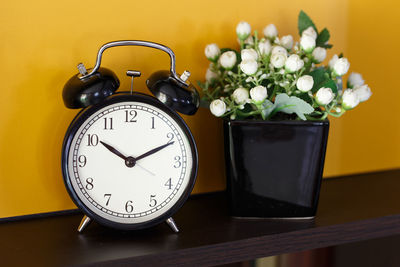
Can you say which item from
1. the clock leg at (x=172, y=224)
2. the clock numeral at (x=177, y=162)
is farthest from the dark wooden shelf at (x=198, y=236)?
the clock numeral at (x=177, y=162)

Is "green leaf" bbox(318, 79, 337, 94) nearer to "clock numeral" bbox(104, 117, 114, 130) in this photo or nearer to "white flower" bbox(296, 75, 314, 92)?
"white flower" bbox(296, 75, 314, 92)

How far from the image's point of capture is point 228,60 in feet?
2.80

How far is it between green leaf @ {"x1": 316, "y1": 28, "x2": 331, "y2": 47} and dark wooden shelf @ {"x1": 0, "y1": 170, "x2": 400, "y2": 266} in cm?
34

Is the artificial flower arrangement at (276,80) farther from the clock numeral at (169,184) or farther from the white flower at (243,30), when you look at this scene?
the clock numeral at (169,184)

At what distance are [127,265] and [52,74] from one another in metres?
0.38

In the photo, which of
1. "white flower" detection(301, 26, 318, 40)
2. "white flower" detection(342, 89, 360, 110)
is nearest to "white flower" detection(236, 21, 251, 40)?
"white flower" detection(301, 26, 318, 40)

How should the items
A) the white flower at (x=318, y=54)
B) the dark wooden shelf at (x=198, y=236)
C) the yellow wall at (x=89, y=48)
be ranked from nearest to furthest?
the dark wooden shelf at (x=198, y=236)
the yellow wall at (x=89, y=48)
the white flower at (x=318, y=54)

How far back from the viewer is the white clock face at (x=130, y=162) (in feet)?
2.49

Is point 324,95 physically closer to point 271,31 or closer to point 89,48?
point 271,31

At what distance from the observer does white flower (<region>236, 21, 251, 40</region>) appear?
0.90m

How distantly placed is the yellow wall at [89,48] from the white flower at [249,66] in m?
0.19

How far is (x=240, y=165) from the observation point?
0.84 meters

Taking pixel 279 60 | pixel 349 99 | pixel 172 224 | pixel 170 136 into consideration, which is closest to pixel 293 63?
pixel 279 60

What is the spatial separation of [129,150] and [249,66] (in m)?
0.26
